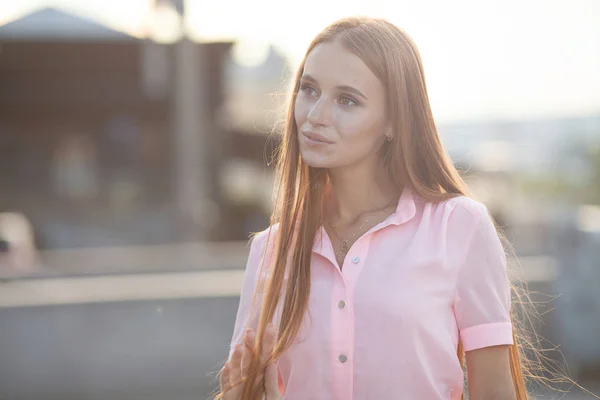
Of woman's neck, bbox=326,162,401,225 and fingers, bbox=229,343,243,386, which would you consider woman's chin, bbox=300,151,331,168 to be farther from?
fingers, bbox=229,343,243,386

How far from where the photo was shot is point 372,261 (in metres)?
2.23

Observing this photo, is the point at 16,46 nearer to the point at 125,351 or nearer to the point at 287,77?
the point at 125,351

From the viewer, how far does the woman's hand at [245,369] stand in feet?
7.11

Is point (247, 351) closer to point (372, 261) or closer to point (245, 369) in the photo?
point (245, 369)

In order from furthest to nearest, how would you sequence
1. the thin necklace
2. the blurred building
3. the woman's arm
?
the blurred building
the thin necklace
the woman's arm

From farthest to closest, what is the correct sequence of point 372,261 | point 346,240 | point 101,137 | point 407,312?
point 101,137
point 346,240
point 372,261
point 407,312

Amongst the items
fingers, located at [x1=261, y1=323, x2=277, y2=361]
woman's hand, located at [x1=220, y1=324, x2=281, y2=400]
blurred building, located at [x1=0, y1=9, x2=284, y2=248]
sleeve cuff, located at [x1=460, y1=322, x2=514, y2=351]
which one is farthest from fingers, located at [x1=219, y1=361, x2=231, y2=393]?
blurred building, located at [x1=0, y1=9, x2=284, y2=248]

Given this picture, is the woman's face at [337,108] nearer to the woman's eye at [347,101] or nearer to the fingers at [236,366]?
the woman's eye at [347,101]

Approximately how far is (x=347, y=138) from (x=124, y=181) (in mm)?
17731

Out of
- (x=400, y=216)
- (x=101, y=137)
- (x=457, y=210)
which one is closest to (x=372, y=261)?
(x=400, y=216)

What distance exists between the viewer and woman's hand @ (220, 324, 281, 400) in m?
2.17

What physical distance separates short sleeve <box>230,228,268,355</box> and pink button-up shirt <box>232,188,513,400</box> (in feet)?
0.57

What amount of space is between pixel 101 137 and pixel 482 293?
17.5 meters

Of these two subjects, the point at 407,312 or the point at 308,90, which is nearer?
the point at 407,312
